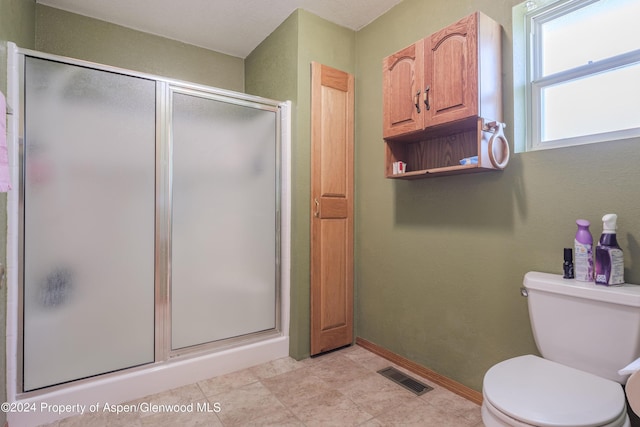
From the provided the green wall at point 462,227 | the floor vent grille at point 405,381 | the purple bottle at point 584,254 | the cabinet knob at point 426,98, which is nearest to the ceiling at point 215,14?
the green wall at point 462,227

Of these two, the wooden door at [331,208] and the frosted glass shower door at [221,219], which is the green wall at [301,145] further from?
the frosted glass shower door at [221,219]

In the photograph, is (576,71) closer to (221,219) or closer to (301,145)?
(301,145)

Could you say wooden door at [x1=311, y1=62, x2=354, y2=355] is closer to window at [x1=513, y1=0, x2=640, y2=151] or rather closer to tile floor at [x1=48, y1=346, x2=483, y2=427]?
tile floor at [x1=48, y1=346, x2=483, y2=427]

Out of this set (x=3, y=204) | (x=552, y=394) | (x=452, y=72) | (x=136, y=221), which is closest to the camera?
(x=552, y=394)

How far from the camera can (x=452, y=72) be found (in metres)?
1.63

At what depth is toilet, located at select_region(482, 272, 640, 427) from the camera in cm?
100

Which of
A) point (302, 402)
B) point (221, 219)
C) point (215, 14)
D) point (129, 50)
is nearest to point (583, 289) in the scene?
point (302, 402)

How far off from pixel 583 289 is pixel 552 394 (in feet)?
1.37

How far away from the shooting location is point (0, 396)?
1455 mm

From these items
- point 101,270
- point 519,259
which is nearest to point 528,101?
point 519,259

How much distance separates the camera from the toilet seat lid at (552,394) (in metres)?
0.97

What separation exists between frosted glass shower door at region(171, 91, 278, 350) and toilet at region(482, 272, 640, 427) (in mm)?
1504

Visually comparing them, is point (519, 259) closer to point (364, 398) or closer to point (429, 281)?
point (429, 281)

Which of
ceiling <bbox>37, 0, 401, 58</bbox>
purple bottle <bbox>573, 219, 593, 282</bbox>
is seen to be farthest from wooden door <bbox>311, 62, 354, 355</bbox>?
purple bottle <bbox>573, 219, 593, 282</bbox>
